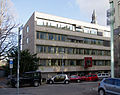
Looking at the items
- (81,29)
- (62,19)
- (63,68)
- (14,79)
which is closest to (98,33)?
(81,29)

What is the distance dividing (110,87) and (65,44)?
28093 millimetres

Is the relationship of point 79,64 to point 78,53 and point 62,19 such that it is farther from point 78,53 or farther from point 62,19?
point 62,19

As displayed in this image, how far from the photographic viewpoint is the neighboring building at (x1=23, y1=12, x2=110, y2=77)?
35906 millimetres

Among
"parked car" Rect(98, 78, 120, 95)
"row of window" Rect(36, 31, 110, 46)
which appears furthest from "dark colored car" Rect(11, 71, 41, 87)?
"row of window" Rect(36, 31, 110, 46)

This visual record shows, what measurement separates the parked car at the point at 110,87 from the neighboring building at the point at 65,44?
72.9ft

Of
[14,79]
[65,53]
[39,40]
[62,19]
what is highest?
[62,19]

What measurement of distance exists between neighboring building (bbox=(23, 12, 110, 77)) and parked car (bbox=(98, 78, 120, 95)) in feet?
72.9

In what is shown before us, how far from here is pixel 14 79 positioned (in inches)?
813

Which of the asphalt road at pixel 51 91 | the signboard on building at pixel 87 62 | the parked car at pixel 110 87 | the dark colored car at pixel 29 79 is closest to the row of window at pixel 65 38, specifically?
the signboard on building at pixel 87 62

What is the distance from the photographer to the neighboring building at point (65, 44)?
3591 centimetres

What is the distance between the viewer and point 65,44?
39.7 meters

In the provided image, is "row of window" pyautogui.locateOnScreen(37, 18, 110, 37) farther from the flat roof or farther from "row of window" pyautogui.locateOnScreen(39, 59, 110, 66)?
"row of window" pyautogui.locateOnScreen(39, 59, 110, 66)

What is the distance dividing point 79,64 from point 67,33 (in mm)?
9318

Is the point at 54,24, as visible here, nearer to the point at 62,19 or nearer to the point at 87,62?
the point at 62,19
